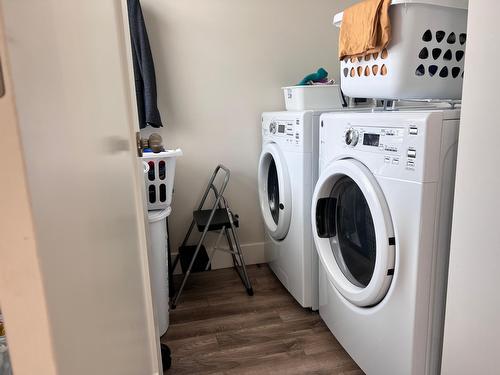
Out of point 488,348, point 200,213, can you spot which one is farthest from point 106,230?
point 200,213

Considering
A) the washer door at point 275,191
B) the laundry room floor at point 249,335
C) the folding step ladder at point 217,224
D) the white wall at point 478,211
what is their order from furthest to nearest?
the folding step ladder at point 217,224 < the washer door at point 275,191 < the laundry room floor at point 249,335 < the white wall at point 478,211

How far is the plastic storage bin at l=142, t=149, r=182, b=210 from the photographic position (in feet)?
→ 5.67

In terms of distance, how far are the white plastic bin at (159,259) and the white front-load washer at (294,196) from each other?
2.08 feet

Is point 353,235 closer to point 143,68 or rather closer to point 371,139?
point 371,139

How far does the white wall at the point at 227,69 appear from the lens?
2262 millimetres

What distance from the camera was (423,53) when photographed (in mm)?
1287

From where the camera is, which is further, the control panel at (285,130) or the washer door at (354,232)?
the control panel at (285,130)

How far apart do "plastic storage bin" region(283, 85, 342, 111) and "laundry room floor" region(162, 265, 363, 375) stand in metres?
1.09

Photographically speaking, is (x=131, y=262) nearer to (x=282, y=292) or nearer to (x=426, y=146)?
(x=426, y=146)

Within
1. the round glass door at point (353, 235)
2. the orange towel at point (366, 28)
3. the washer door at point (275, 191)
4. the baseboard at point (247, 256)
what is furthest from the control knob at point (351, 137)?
the baseboard at point (247, 256)

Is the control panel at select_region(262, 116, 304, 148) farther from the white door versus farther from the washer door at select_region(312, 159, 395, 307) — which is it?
the white door

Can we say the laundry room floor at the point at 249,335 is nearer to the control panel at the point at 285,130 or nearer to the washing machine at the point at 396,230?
the washing machine at the point at 396,230

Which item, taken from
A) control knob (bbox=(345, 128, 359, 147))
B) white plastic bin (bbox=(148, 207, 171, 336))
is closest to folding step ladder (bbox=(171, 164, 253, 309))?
white plastic bin (bbox=(148, 207, 171, 336))

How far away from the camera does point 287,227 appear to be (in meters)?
2.01
